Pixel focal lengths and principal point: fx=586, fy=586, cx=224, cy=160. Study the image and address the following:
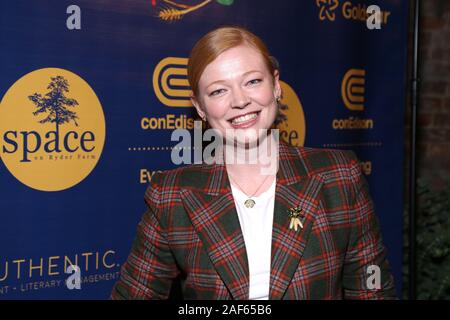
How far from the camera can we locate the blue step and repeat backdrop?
63.6 inches

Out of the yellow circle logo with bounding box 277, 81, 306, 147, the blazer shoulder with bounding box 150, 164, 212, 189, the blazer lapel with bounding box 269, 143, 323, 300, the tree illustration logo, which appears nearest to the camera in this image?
the blazer lapel with bounding box 269, 143, 323, 300

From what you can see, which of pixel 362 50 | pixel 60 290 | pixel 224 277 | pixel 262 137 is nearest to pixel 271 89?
pixel 262 137

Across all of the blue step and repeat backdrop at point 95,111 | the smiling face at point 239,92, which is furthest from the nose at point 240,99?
the blue step and repeat backdrop at point 95,111

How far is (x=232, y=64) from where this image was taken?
144 cm

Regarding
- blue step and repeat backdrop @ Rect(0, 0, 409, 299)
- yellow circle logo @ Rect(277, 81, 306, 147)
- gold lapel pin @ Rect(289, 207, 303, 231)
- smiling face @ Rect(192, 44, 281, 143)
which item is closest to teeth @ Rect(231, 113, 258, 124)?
smiling face @ Rect(192, 44, 281, 143)

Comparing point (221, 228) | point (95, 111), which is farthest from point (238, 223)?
point (95, 111)

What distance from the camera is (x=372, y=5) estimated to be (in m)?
2.41

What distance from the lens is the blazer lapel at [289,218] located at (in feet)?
4.58

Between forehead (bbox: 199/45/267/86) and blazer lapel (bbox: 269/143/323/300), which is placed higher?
forehead (bbox: 199/45/267/86)

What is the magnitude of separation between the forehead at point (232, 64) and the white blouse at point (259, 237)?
309 mm

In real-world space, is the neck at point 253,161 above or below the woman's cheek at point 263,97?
below

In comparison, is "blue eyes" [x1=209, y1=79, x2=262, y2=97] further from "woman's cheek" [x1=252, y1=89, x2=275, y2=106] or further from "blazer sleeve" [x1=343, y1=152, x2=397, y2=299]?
"blazer sleeve" [x1=343, y1=152, x2=397, y2=299]

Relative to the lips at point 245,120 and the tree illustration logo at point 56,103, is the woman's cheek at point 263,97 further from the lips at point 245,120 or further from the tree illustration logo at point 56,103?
Answer: the tree illustration logo at point 56,103

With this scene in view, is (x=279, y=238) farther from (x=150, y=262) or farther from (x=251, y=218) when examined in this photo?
(x=150, y=262)
